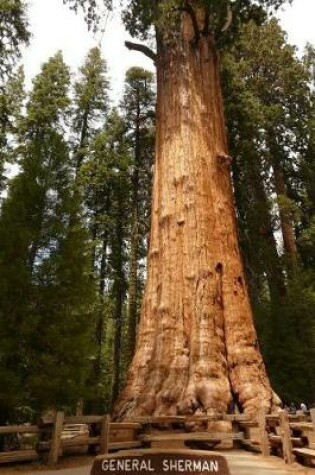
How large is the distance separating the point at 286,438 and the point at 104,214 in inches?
608

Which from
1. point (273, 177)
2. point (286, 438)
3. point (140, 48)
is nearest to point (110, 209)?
point (273, 177)

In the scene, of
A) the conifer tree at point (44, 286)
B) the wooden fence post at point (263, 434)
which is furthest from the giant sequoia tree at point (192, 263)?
the conifer tree at point (44, 286)

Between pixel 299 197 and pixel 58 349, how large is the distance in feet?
50.0

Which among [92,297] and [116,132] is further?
[116,132]

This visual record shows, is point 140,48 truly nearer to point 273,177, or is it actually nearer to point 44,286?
point 44,286

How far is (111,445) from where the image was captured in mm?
7711

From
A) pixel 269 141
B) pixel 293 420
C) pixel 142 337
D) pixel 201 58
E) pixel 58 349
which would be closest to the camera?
pixel 293 420

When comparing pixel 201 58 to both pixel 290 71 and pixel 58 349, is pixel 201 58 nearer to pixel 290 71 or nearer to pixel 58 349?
pixel 58 349

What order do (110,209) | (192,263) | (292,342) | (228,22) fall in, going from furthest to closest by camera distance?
(110,209) → (292,342) → (228,22) → (192,263)

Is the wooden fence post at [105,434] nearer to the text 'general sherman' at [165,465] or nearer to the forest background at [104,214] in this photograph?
the forest background at [104,214]

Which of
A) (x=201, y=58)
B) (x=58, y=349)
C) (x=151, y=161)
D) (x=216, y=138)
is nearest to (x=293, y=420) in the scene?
(x=58, y=349)

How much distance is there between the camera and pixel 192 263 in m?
9.65

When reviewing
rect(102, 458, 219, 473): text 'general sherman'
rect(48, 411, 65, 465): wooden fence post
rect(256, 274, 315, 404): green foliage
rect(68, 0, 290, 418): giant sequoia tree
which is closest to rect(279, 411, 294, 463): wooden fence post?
rect(68, 0, 290, 418): giant sequoia tree

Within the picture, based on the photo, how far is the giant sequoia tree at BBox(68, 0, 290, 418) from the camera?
28.1 ft
